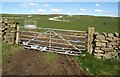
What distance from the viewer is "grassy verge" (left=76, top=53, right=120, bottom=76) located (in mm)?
13026

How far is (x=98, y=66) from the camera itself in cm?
1372

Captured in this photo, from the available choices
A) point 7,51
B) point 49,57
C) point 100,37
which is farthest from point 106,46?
point 7,51

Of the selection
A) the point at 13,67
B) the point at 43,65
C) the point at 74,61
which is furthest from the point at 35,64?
the point at 74,61

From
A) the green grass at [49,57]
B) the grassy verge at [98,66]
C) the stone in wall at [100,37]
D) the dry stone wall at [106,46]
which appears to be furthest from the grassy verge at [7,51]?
the stone in wall at [100,37]

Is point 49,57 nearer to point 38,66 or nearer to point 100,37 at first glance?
point 38,66

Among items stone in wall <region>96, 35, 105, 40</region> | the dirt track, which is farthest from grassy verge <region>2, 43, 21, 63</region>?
stone in wall <region>96, 35, 105, 40</region>

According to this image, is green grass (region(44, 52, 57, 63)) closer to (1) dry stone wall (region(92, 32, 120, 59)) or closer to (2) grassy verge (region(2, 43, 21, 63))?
(2) grassy verge (region(2, 43, 21, 63))

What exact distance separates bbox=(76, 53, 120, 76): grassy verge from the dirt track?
0.52 meters

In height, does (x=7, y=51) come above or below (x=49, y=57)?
above

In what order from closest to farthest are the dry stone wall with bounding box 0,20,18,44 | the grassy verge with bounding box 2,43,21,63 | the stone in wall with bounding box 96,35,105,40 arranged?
the grassy verge with bounding box 2,43,21,63, the stone in wall with bounding box 96,35,105,40, the dry stone wall with bounding box 0,20,18,44

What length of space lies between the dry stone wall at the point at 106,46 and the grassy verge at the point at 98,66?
56.4 inches

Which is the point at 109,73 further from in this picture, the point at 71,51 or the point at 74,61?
the point at 71,51

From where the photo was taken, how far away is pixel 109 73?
42.7ft

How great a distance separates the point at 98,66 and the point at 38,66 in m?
3.48
